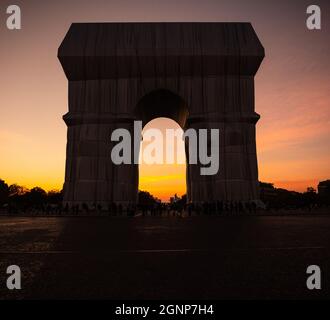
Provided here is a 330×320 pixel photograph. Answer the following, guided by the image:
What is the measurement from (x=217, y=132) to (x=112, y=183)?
28.6 ft

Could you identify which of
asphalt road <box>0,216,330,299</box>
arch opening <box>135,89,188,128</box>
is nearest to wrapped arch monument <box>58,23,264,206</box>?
arch opening <box>135,89,188,128</box>

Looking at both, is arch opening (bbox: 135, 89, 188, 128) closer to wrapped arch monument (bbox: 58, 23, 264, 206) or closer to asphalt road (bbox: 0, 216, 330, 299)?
wrapped arch monument (bbox: 58, 23, 264, 206)

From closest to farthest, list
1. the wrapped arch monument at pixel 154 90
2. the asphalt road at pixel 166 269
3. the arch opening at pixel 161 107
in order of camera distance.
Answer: the asphalt road at pixel 166 269 < the wrapped arch monument at pixel 154 90 < the arch opening at pixel 161 107

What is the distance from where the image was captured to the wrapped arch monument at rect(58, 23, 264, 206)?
2962 centimetres

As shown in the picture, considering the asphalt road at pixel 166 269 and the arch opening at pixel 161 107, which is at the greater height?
the arch opening at pixel 161 107

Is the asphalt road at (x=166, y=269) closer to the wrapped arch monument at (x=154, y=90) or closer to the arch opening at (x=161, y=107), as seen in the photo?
the wrapped arch monument at (x=154, y=90)

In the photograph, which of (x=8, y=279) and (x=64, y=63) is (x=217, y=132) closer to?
(x=64, y=63)

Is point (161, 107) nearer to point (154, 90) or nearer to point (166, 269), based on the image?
point (154, 90)

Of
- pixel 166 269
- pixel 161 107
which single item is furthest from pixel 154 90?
pixel 166 269

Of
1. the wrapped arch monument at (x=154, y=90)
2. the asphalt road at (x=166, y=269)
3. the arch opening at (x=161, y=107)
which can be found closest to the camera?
the asphalt road at (x=166, y=269)

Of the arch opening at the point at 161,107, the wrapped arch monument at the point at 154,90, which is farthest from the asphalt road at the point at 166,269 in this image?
the arch opening at the point at 161,107

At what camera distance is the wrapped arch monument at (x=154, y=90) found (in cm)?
2962

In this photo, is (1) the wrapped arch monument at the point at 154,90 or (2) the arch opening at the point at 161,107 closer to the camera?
(1) the wrapped arch monument at the point at 154,90
